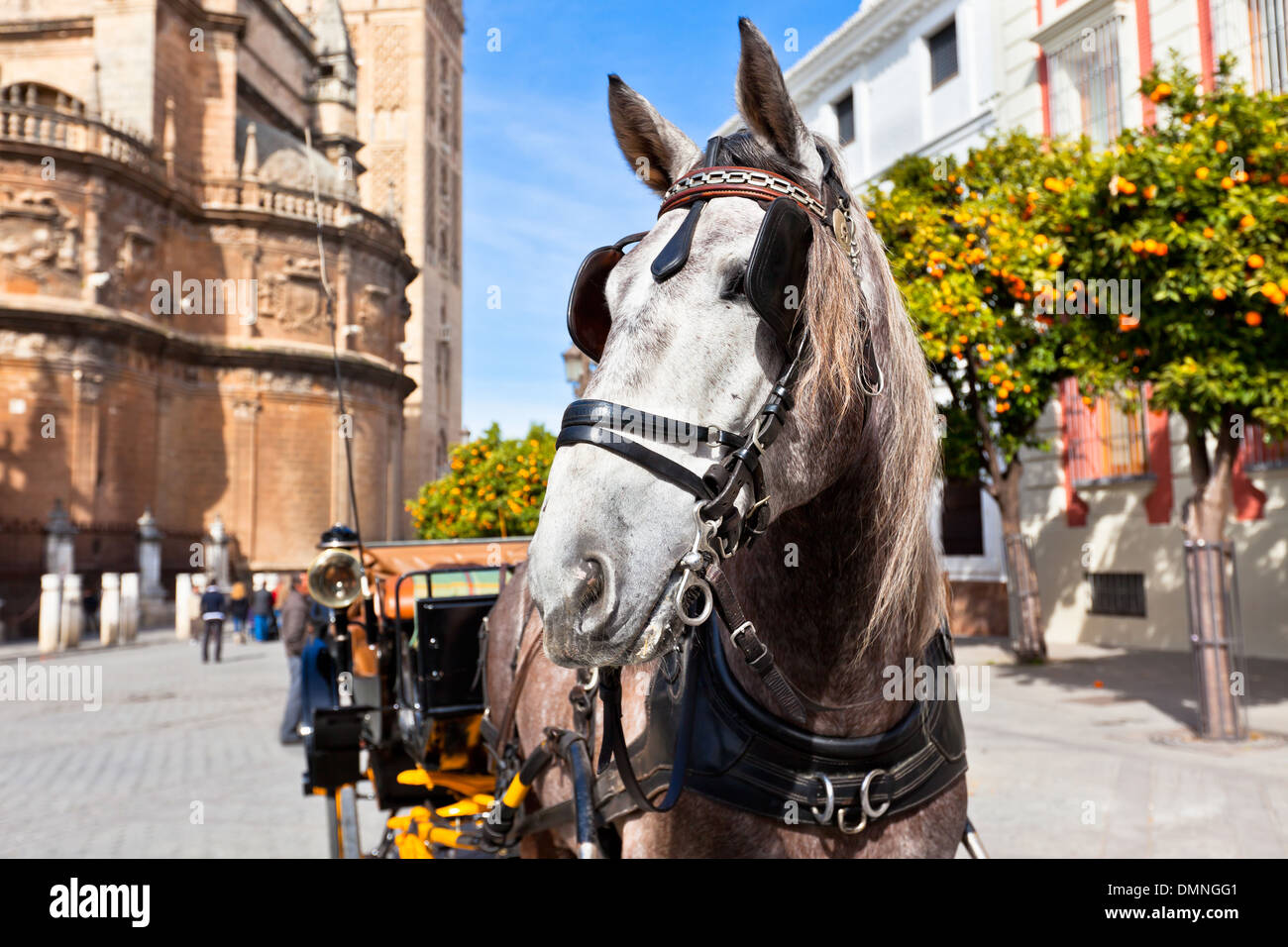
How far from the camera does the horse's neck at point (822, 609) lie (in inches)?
69.3

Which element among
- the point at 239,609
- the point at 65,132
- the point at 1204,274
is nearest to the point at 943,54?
the point at 1204,274

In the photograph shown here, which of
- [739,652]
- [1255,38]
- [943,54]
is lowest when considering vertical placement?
[739,652]

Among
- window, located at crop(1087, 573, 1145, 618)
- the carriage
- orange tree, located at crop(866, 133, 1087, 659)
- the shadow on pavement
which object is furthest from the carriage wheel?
window, located at crop(1087, 573, 1145, 618)

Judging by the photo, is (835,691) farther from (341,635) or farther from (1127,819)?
(1127,819)

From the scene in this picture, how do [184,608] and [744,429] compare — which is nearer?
[744,429]

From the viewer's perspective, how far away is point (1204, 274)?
729cm

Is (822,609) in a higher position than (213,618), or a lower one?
higher

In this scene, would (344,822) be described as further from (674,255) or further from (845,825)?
(674,255)

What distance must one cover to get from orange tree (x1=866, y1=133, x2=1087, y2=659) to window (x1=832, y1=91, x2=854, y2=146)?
33.0 feet

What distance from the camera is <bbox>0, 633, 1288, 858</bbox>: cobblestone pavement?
5.61 metres

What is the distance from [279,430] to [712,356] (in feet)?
123

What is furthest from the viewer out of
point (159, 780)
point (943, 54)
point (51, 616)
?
point (51, 616)

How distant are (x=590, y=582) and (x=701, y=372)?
1.22 ft
